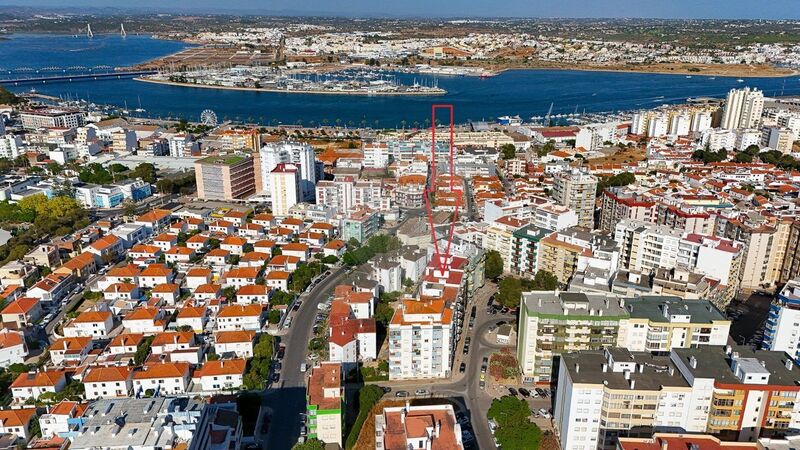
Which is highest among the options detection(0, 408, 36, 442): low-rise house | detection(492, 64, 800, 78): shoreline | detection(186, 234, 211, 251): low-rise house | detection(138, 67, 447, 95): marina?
detection(492, 64, 800, 78): shoreline

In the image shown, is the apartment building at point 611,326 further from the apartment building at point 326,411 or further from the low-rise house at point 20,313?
the low-rise house at point 20,313

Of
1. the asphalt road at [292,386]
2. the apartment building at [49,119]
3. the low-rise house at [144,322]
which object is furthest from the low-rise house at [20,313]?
the apartment building at [49,119]

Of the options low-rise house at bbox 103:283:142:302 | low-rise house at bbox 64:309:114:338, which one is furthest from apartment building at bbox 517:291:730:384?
low-rise house at bbox 103:283:142:302

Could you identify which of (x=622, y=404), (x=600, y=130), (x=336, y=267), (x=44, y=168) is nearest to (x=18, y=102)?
(x=44, y=168)

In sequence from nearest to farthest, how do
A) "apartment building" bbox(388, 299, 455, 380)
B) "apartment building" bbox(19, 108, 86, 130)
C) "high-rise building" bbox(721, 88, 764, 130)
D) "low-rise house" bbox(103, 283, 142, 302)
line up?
"apartment building" bbox(388, 299, 455, 380) < "low-rise house" bbox(103, 283, 142, 302) < "high-rise building" bbox(721, 88, 764, 130) < "apartment building" bbox(19, 108, 86, 130)

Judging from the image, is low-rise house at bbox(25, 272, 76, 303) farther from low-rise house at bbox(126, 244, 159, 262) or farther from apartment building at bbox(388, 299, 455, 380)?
apartment building at bbox(388, 299, 455, 380)

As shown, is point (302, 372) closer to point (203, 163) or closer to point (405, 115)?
point (203, 163)
